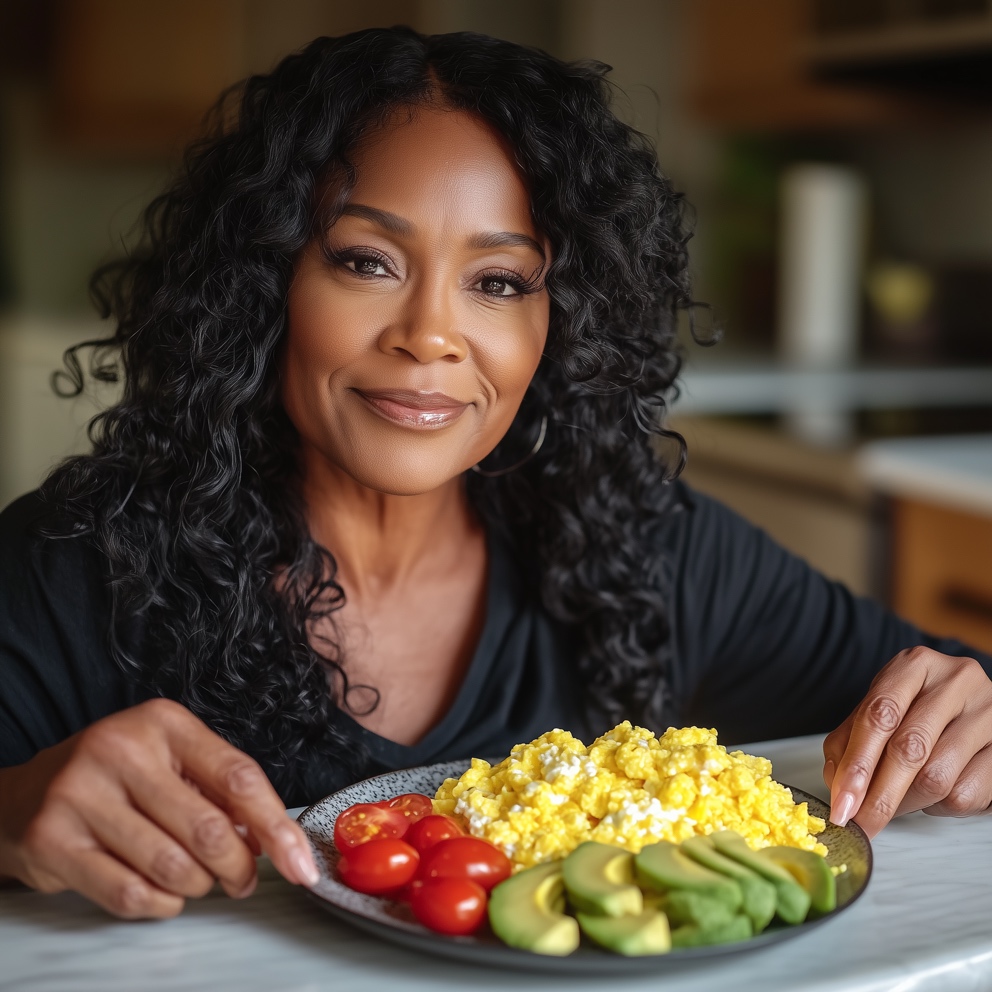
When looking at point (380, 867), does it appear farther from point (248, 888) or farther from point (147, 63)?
point (147, 63)

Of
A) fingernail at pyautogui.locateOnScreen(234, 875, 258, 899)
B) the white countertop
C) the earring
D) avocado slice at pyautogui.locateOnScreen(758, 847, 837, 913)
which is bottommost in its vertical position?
fingernail at pyautogui.locateOnScreen(234, 875, 258, 899)

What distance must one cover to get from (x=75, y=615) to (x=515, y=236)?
55cm

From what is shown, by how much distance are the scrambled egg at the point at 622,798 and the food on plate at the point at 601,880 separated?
3 cm

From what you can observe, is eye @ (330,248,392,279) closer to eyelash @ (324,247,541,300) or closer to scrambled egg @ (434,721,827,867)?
eyelash @ (324,247,541,300)

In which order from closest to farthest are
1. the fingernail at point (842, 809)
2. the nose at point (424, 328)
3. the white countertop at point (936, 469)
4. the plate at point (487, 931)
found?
1. the plate at point (487, 931)
2. the fingernail at point (842, 809)
3. the nose at point (424, 328)
4. the white countertop at point (936, 469)

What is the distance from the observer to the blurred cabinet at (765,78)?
3426 millimetres

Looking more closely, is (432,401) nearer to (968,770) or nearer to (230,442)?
(230,442)

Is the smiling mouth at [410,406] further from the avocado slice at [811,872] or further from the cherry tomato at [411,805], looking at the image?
the avocado slice at [811,872]

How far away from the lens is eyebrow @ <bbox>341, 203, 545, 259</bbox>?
1.14 metres

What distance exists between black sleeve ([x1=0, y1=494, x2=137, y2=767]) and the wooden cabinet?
1.58 meters

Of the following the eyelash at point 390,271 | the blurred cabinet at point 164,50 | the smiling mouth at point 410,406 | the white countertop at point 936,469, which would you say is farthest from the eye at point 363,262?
the blurred cabinet at point 164,50

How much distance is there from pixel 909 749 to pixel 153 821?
1.98 ft

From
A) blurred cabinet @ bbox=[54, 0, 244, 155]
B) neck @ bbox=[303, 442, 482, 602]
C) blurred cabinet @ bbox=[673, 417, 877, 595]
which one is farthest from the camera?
blurred cabinet @ bbox=[54, 0, 244, 155]

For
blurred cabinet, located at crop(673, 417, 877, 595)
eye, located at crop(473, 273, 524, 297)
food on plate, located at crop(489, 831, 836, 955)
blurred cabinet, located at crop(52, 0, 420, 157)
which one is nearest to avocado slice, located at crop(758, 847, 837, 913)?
food on plate, located at crop(489, 831, 836, 955)
